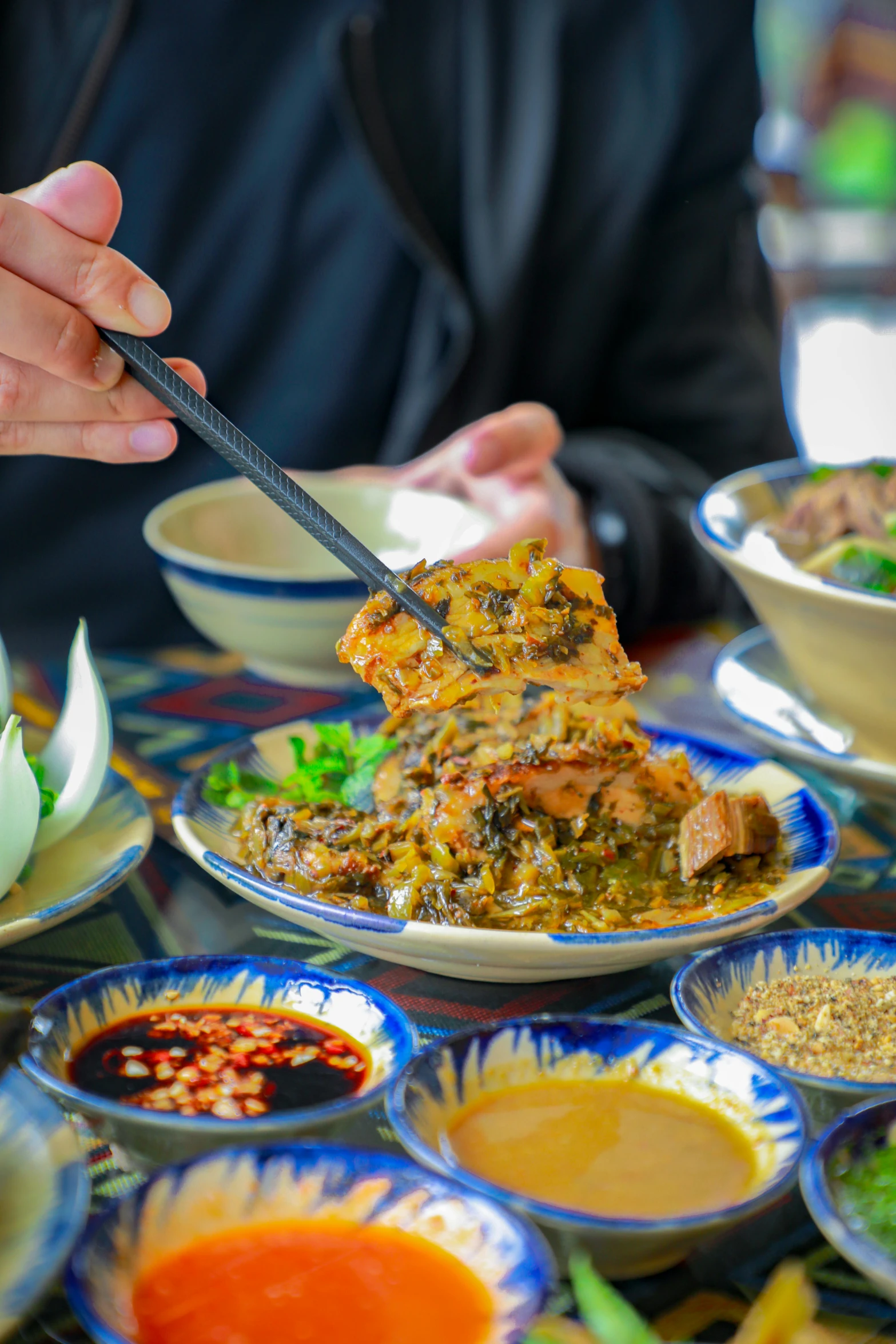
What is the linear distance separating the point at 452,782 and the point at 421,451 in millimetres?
1930

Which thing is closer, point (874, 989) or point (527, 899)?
point (874, 989)

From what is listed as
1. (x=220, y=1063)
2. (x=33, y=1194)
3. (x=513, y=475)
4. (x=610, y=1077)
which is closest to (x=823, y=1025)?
(x=610, y=1077)

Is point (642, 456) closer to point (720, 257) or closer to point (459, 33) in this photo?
point (720, 257)

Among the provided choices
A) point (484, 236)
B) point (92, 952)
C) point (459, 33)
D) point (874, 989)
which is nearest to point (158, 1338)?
point (92, 952)

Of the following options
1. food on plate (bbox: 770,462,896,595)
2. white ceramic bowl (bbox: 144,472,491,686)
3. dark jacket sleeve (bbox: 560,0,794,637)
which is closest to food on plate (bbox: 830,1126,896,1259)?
food on plate (bbox: 770,462,896,595)

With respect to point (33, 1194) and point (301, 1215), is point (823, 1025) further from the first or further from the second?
point (33, 1194)

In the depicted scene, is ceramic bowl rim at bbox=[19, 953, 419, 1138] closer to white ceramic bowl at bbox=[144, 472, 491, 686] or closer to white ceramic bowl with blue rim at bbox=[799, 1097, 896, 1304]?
white ceramic bowl with blue rim at bbox=[799, 1097, 896, 1304]

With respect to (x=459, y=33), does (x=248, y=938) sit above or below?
below

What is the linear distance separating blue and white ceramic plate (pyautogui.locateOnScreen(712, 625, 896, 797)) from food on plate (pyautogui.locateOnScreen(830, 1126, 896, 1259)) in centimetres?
92

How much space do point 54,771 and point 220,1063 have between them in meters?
0.68

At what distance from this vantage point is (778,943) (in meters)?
1.37

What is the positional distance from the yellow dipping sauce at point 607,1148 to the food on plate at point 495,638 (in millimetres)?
527

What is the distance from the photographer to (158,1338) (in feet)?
2.72

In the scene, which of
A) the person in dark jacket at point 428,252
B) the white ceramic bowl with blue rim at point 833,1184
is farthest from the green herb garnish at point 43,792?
the person in dark jacket at point 428,252
